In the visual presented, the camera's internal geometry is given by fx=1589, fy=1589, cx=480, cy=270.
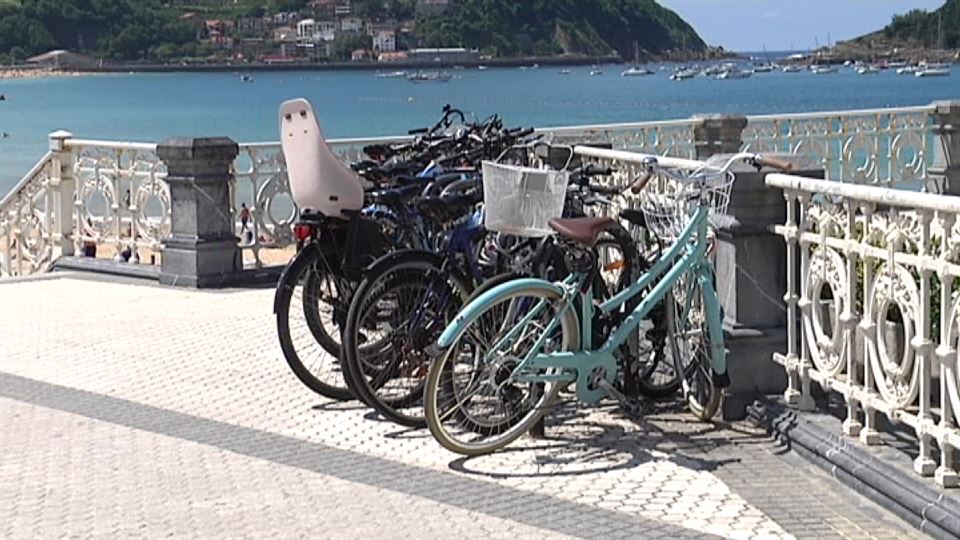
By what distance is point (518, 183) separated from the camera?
7.10m

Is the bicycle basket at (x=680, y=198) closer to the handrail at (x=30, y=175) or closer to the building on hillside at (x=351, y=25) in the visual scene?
the handrail at (x=30, y=175)

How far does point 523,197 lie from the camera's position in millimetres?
7102

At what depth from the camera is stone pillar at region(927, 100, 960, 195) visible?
16125 millimetres

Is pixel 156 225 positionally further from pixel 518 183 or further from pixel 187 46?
pixel 187 46

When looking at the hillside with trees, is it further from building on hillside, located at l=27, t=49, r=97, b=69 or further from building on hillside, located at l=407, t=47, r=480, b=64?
building on hillside, located at l=407, t=47, r=480, b=64

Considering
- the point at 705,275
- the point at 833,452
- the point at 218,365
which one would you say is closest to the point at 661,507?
the point at 833,452

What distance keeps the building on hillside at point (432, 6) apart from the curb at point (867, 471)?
171298 mm

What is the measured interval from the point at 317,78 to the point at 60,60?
28646 mm

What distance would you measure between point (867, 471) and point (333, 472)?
220 centimetres

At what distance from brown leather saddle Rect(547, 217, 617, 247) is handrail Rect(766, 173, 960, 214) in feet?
2.60

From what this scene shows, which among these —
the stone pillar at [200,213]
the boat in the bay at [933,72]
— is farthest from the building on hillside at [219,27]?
the stone pillar at [200,213]

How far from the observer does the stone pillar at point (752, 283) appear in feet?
23.6

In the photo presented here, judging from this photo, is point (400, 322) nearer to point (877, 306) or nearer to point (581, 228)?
point (581, 228)

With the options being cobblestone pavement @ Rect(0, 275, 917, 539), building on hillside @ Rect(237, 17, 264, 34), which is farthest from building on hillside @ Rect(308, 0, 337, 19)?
cobblestone pavement @ Rect(0, 275, 917, 539)
